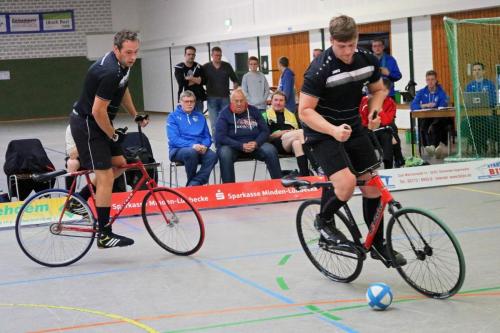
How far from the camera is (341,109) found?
496cm

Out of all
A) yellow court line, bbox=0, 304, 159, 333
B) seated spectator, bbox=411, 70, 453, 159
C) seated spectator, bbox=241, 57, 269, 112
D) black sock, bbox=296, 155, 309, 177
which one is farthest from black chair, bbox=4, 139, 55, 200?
seated spectator, bbox=241, 57, 269, 112

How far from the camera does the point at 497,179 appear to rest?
9.20 m

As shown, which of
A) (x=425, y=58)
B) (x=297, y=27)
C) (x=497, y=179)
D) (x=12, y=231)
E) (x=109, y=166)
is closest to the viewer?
(x=109, y=166)

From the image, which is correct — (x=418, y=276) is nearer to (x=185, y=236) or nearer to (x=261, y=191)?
(x=185, y=236)

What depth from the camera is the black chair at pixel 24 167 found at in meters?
8.78

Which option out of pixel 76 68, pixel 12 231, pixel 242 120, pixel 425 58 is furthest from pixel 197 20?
pixel 12 231

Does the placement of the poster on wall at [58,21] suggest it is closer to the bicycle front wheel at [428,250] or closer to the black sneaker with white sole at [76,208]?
the black sneaker with white sole at [76,208]

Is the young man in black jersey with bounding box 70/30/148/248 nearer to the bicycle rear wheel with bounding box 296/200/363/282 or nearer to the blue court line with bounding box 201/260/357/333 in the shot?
the blue court line with bounding box 201/260/357/333

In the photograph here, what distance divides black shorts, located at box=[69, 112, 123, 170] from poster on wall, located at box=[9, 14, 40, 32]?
77.6ft

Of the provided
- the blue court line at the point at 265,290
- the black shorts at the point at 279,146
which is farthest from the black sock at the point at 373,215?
the black shorts at the point at 279,146

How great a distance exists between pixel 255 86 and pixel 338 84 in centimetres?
968

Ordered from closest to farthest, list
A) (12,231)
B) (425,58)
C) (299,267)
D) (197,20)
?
(299,267), (12,231), (425,58), (197,20)

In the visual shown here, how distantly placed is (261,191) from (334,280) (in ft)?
11.0

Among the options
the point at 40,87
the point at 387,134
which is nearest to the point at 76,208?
the point at 387,134
